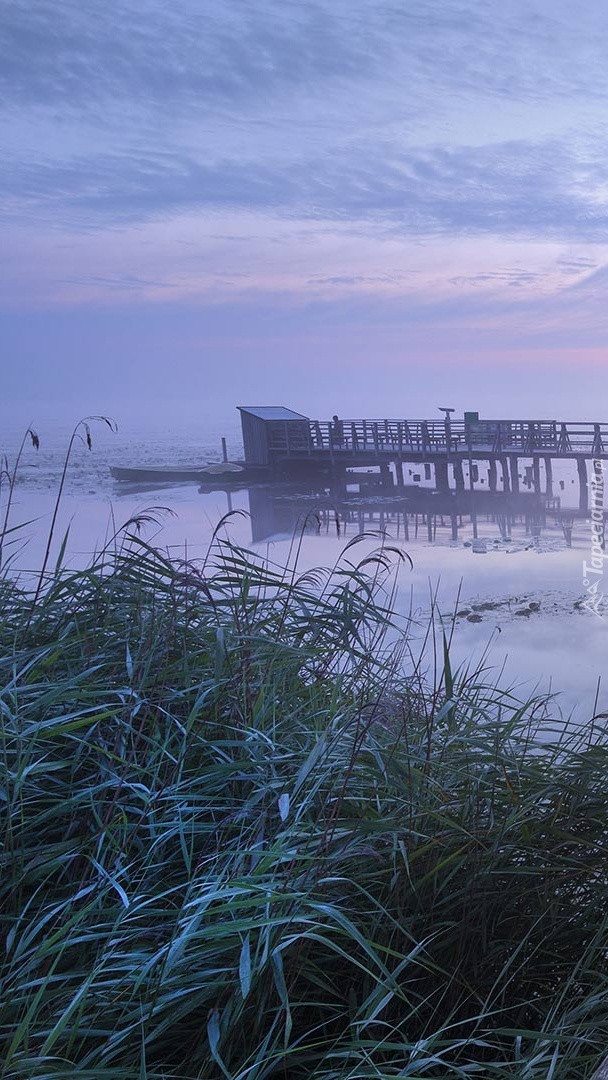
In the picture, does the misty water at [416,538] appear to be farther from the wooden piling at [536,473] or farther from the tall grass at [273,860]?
the wooden piling at [536,473]

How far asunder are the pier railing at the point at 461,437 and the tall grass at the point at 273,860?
429 inches

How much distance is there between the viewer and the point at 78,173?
5.80 metres

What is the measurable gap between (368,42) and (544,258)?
225 cm

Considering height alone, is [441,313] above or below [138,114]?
below

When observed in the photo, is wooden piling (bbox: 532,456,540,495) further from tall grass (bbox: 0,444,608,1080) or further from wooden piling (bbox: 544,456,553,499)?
tall grass (bbox: 0,444,608,1080)

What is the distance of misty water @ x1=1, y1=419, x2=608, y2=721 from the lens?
2.03 metres

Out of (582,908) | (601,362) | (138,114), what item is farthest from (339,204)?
(582,908)

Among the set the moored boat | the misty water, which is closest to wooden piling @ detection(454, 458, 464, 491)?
the misty water

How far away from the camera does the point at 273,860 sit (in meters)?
1.03

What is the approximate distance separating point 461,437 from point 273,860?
13595 mm

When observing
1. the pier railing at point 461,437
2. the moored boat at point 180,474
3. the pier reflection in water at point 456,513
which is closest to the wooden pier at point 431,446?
the pier railing at point 461,437

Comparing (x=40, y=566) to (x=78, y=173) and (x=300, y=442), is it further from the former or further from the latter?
(x=300, y=442)

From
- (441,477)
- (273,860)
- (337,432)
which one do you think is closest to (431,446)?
(441,477)

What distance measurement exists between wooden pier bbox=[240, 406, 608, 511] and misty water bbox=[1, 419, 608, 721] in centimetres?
38
